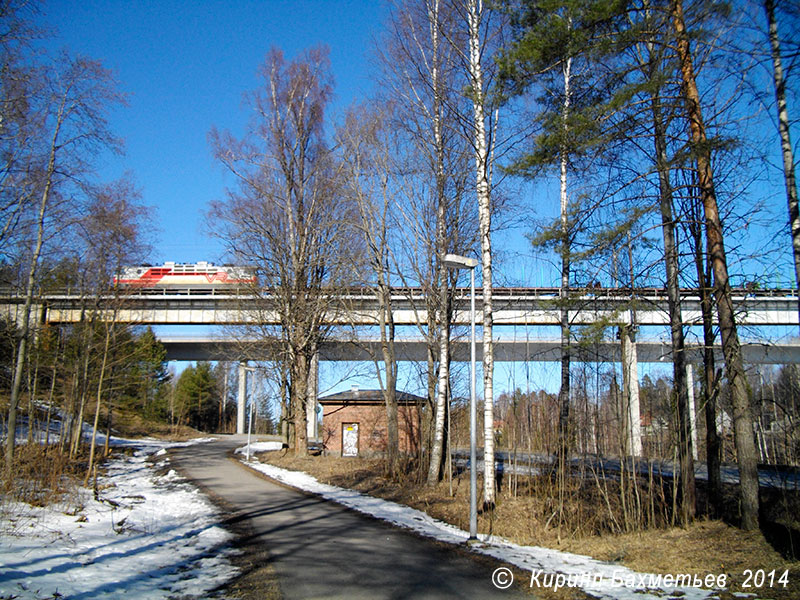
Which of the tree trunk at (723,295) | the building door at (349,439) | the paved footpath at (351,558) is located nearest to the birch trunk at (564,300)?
the tree trunk at (723,295)

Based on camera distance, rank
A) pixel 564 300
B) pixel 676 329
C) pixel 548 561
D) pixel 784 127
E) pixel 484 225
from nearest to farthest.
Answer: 1. pixel 784 127
2. pixel 548 561
3. pixel 564 300
4. pixel 676 329
5. pixel 484 225

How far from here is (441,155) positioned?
16406 millimetres

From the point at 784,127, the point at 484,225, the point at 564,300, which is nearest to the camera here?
the point at 784,127

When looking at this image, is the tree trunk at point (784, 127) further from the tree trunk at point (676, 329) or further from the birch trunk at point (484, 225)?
the birch trunk at point (484, 225)

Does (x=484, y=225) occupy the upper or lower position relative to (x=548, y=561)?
upper

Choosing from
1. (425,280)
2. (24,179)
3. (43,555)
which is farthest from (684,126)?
(24,179)

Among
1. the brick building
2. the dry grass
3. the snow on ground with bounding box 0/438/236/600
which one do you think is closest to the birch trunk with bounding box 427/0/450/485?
the dry grass

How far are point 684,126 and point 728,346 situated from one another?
14.4ft

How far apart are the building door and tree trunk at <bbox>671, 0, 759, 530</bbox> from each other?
70.8 ft

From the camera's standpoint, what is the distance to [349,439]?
1126 inches

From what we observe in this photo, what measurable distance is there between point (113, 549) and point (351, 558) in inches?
154

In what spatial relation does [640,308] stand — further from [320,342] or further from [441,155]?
[320,342]

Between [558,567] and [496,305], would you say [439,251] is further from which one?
[558,567]

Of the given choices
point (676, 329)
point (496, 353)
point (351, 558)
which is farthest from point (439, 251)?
point (496, 353)
